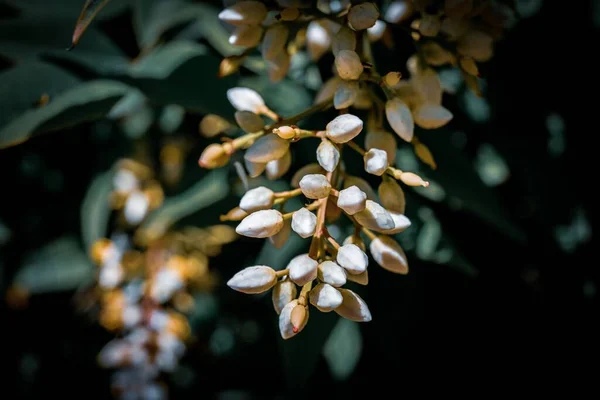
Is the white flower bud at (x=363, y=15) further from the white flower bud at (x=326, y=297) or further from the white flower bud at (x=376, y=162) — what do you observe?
the white flower bud at (x=326, y=297)

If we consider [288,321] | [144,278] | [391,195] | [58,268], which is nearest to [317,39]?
[391,195]

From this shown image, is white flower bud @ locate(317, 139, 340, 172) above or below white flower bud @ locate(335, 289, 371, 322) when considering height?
above

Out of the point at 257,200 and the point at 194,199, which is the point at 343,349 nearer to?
the point at 194,199

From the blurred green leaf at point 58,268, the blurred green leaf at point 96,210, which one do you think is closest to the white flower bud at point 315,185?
the blurred green leaf at point 96,210

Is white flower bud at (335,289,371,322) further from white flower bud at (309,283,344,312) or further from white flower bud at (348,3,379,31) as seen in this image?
white flower bud at (348,3,379,31)

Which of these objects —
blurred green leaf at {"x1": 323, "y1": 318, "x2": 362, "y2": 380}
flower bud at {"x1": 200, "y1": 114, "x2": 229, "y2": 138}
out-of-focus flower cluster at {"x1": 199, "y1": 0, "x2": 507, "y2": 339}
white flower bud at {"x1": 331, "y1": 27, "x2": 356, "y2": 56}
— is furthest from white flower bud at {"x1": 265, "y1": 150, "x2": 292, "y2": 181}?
blurred green leaf at {"x1": 323, "y1": 318, "x2": 362, "y2": 380}

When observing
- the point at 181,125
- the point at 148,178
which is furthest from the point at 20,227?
the point at 181,125
